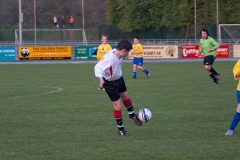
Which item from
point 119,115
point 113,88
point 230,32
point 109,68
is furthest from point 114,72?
point 230,32

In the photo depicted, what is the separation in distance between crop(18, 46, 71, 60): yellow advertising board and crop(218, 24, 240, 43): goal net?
44.3 ft

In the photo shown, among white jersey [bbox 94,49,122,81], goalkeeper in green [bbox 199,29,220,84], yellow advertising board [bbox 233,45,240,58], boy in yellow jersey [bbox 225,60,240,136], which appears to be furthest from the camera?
yellow advertising board [bbox 233,45,240,58]

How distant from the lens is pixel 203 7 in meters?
56.7

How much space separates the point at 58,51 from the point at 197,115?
77.1ft

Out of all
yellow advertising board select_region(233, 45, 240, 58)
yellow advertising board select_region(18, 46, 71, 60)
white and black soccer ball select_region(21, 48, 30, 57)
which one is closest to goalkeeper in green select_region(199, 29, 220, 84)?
yellow advertising board select_region(18, 46, 71, 60)

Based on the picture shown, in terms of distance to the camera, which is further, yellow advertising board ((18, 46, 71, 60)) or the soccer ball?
yellow advertising board ((18, 46, 71, 60))

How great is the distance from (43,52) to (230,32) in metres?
15.7

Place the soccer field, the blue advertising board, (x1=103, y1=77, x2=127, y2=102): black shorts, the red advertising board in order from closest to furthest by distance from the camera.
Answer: the soccer field → (x1=103, y1=77, x2=127, y2=102): black shorts → the blue advertising board → the red advertising board

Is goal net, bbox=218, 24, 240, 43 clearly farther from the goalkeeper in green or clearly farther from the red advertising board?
the goalkeeper in green

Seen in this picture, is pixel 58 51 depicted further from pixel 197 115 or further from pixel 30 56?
pixel 197 115

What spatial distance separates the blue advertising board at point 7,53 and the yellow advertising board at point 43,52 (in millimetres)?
468

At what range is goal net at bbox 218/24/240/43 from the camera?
130 feet

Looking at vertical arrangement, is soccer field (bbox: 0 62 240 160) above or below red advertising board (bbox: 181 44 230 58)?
below

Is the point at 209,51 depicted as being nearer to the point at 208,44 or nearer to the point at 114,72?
the point at 208,44
